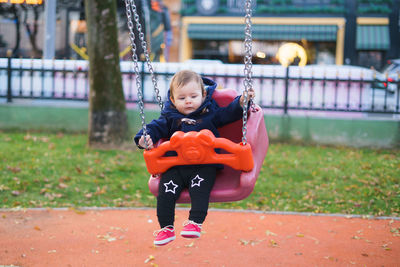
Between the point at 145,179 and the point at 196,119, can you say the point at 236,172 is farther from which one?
the point at 145,179

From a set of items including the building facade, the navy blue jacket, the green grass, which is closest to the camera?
the navy blue jacket

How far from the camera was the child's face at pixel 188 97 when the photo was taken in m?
3.50

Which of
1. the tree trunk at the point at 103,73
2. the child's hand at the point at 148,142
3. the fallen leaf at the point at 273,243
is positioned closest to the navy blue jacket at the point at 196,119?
the child's hand at the point at 148,142

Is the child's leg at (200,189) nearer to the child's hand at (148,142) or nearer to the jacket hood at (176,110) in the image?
the child's hand at (148,142)

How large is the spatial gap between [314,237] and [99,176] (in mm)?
3261

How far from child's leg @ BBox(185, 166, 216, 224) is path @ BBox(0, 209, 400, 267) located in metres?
0.88

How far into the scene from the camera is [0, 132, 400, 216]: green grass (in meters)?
5.98

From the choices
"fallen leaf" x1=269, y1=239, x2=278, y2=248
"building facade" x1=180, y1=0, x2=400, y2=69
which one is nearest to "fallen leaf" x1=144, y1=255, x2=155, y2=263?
"fallen leaf" x1=269, y1=239, x2=278, y2=248

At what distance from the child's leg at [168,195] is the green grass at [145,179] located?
257 centimetres

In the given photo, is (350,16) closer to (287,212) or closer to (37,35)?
(37,35)

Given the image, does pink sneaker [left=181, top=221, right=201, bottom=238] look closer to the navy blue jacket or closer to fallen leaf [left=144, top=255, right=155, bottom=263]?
the navy blue jacket

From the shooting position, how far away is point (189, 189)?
338 cm

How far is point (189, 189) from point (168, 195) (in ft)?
0.47

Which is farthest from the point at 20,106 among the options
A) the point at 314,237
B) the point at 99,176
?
the point at 314,237
